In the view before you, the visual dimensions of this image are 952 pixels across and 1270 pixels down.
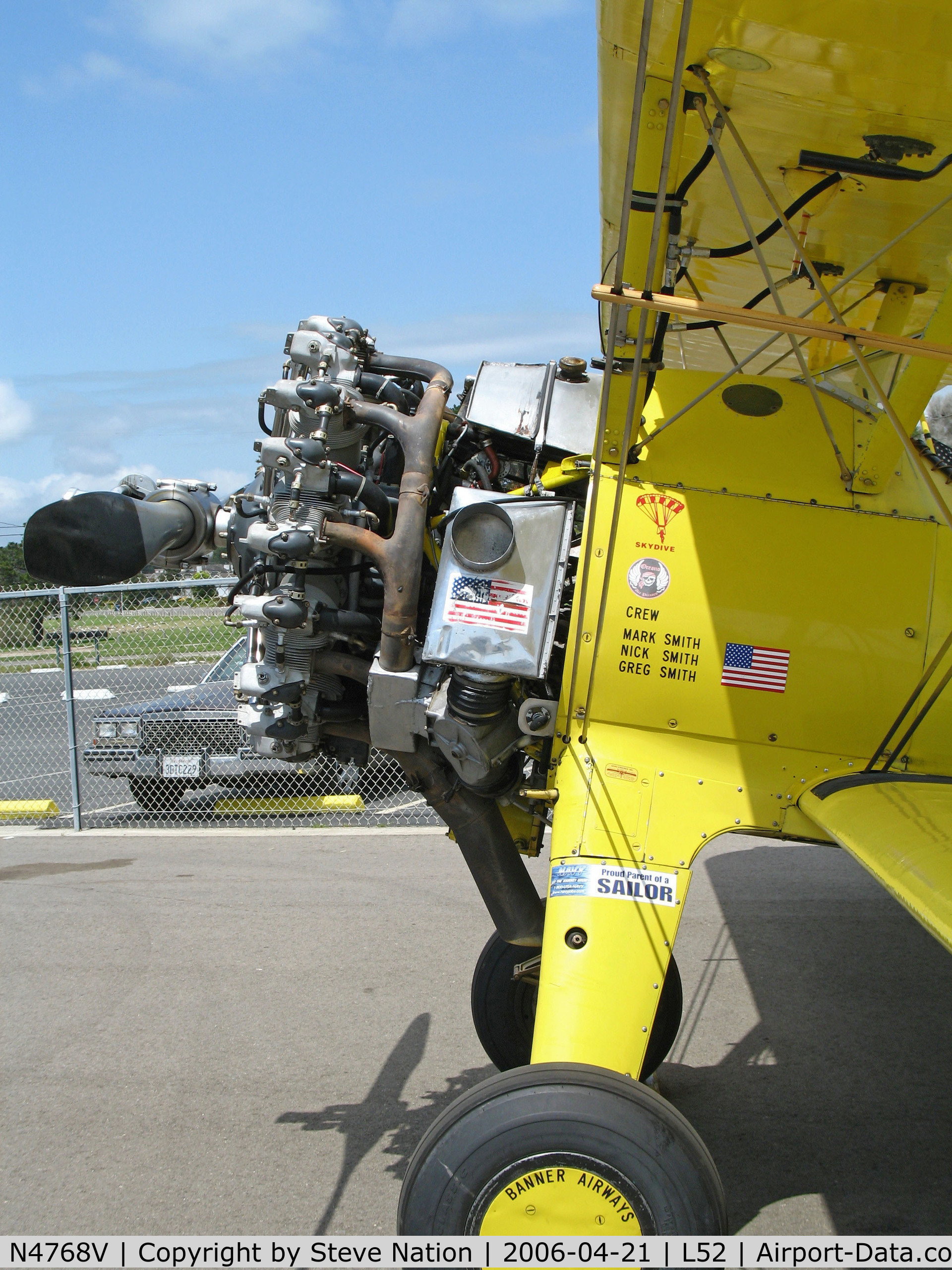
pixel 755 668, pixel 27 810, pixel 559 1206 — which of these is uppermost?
pixel 755 668

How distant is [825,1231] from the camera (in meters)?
3.01

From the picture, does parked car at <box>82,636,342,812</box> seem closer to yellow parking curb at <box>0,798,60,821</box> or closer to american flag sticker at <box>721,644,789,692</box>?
yellow parking curb at <box>0,798,60,821</box>

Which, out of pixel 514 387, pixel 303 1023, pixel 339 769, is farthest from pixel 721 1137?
pixel 339 769

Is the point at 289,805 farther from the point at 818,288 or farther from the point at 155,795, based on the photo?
the point at 818,288

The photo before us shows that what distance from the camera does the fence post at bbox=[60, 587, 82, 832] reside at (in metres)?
7.86

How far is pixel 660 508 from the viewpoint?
→ 2.98m

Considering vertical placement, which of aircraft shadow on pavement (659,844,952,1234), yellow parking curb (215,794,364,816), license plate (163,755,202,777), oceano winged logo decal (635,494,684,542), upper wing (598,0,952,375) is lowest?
yellow parking curb (215,794,364,816)

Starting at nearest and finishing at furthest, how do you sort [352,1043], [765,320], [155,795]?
[765,320], [352,1043], [155,795]

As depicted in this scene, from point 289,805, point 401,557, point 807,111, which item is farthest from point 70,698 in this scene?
point 807,111

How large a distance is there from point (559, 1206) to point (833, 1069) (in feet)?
7.51

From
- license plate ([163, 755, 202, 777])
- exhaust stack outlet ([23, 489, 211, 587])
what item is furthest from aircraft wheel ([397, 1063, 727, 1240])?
license plate ([163, 755, 202, 777])

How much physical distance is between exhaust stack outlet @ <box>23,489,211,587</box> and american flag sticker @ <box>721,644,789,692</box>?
1876 mm

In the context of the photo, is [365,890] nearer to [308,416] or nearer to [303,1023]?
[303,1023]

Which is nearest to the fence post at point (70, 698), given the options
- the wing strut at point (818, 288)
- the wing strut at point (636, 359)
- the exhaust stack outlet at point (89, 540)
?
the exhaust stack outlet at point (89, 540)
